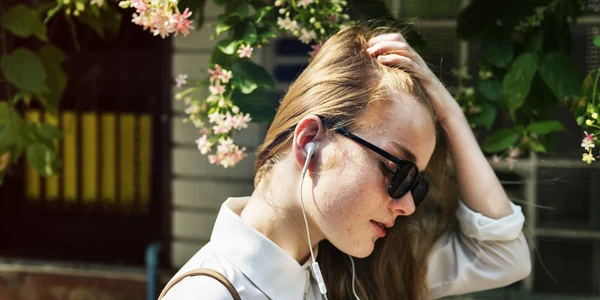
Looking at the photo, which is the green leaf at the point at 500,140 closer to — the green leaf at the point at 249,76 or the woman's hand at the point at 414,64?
the woman's hand at the point at 414,64

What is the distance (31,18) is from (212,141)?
0.80m

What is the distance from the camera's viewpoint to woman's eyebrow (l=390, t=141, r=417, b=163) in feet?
4.83

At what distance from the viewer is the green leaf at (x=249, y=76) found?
179cm

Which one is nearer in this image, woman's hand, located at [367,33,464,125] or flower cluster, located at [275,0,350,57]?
woman's hand, located at [367,33,464,125]

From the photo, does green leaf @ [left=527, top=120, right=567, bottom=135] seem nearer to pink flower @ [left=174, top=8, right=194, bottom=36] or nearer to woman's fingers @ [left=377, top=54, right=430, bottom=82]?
woman's fingers @ [left=377, top=54, right=430, bottom=82]

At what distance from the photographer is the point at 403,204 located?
1500mm

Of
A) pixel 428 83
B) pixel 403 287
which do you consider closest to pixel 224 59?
pixel 428 83

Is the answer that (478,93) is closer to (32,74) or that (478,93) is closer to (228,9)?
(228,9)

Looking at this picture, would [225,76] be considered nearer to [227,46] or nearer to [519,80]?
[227,46]

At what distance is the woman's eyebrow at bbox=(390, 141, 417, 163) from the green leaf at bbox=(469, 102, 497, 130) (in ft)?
2.05

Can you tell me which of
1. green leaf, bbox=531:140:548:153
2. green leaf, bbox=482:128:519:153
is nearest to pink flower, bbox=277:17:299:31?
green leaf, bbox=482:128:519:153

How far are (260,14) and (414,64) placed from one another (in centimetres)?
44

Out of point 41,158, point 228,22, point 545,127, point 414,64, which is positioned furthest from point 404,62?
point 41,158

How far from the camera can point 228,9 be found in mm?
1898
